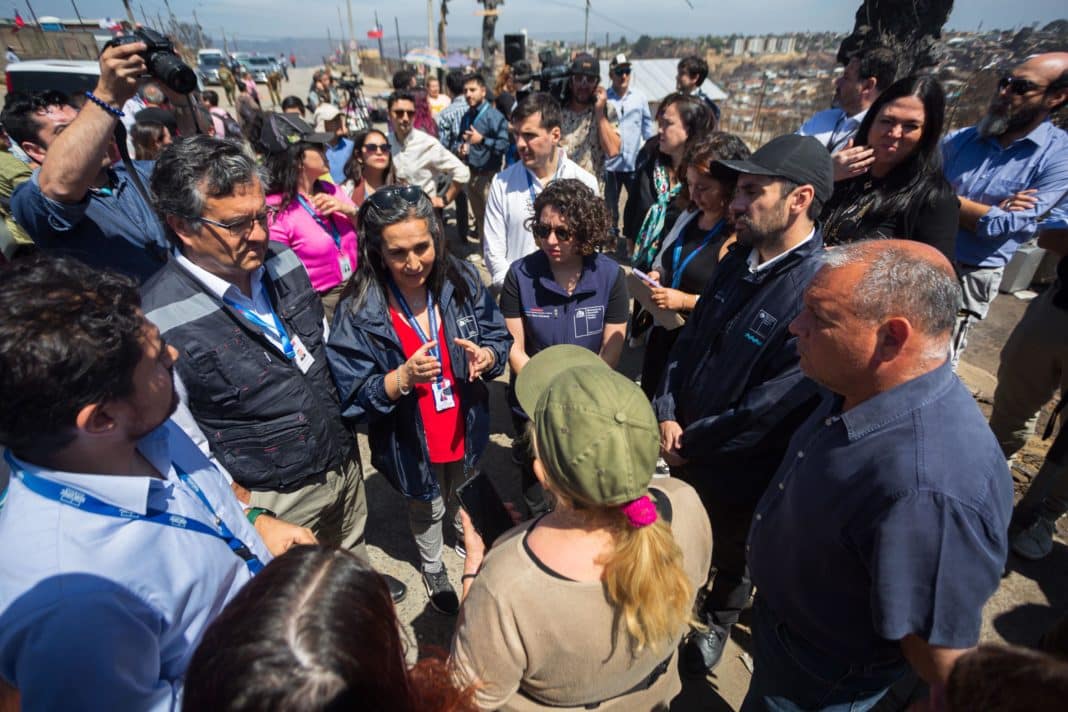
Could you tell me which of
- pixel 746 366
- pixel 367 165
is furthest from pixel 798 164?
pixel 367 165

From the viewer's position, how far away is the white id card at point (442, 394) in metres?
2.46

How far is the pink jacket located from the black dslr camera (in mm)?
755

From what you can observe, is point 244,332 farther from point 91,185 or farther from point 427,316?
point 91,185

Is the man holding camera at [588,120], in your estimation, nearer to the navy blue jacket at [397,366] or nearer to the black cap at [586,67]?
the black cap at [586,67]

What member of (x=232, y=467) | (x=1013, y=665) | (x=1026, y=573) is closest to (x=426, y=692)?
A: (x=1013, y=665)

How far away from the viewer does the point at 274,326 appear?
2.12m

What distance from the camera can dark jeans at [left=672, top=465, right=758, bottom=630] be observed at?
2436 mm

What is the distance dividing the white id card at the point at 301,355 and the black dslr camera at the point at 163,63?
4.59 ft

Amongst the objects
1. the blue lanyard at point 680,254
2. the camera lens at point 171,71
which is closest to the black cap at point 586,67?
the blue lanyard at point 680,254

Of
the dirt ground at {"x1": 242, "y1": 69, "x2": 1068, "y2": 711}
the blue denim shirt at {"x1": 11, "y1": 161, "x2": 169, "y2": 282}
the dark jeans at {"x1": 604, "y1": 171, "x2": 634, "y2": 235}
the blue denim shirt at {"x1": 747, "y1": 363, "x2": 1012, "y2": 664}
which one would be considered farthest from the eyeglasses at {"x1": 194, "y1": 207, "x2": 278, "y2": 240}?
the dark jeans at {"x1": 604, "y1": 171, "x2": 634, "y2": 235}

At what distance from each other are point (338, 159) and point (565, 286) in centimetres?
373

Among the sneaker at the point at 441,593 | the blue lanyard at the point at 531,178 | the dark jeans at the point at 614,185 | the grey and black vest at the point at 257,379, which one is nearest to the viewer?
the grey and black vest at the point at 257,379

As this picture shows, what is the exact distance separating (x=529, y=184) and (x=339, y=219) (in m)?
1.40

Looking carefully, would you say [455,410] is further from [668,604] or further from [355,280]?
[668,604]
